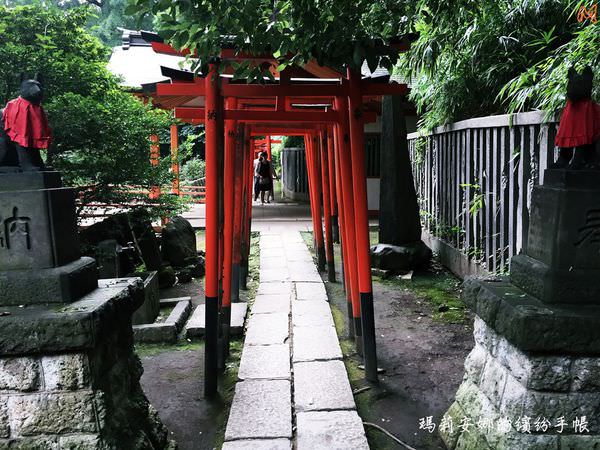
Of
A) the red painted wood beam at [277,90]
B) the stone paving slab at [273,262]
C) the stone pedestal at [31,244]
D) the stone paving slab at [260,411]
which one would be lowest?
the stone paving slab at [260,411]

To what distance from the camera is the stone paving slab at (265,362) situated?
162 inches

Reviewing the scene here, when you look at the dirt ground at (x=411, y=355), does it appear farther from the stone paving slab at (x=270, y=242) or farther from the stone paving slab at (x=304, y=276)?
the stone paving slab at (x=270, y=242)

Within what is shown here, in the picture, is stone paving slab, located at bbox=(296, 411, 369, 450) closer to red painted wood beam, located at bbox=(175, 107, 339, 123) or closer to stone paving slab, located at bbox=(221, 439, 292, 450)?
stone paving slab, located at bbox=(221, 439, 292, 450)

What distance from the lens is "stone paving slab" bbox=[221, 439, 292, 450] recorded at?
3.04 m

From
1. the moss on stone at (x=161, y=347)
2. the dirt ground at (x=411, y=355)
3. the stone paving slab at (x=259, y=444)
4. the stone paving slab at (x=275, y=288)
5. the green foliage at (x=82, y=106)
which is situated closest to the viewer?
the stone paving slab at (x=259, y=444)

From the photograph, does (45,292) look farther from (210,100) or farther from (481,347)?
(481,347)

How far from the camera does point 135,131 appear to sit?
6.50m

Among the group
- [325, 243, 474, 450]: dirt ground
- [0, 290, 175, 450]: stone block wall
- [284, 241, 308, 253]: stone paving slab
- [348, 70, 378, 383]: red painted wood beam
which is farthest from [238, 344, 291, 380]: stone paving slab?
[284, 241, 308, 253]: stone paving slab

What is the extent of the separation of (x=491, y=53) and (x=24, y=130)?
5.72 metres

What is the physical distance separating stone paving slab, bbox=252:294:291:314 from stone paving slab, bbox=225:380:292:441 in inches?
76.7

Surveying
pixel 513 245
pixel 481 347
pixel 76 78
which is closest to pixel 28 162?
pixel 481 347

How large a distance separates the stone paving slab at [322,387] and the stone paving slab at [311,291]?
2074 mm

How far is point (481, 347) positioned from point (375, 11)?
8.46 ft

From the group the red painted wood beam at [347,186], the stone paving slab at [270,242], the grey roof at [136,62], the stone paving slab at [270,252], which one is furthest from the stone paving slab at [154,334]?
the grey roof at [136,62]
